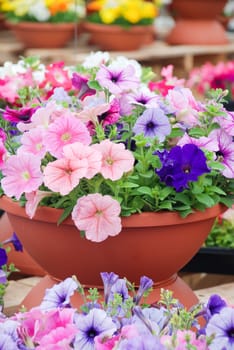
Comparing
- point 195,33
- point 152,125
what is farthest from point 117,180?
point 195,33

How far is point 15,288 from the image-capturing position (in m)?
1.56

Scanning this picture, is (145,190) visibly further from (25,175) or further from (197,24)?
(197,24)

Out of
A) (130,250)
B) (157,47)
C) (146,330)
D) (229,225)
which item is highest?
(146,330)

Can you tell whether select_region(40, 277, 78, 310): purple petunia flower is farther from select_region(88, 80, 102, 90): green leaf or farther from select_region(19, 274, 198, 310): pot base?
select_region(88, 80, 102, 90): green leaf

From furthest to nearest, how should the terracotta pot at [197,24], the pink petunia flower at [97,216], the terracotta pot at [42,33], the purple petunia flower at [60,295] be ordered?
the terracotta pot at [197,24] < the terracotta pot at [42,33] < the pink petunia flower at [97,216] < the purple petunia flower at [60,295]

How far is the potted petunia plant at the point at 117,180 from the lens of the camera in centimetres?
117

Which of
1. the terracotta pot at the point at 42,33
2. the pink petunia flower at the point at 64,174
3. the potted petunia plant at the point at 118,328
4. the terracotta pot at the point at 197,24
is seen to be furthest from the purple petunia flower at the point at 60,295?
the terracotta pot at the point at 197,24

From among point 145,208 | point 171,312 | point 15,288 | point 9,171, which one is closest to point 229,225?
point 15,288

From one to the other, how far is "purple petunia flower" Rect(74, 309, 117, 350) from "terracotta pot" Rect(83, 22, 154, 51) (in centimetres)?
343

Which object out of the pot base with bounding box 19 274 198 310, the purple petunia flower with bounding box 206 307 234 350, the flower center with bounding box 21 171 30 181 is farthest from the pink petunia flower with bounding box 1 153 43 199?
the purple petunia flower with bounding box 206 307 234 350

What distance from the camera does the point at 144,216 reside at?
121 cm

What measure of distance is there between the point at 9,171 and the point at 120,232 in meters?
0.18

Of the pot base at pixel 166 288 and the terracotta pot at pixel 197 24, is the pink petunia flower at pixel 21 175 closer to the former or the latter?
the pot base at pixel 166 288

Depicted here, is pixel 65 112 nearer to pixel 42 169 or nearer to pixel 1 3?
pixel 42 169
